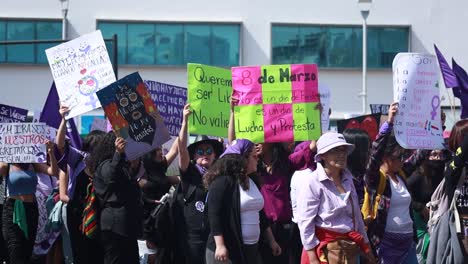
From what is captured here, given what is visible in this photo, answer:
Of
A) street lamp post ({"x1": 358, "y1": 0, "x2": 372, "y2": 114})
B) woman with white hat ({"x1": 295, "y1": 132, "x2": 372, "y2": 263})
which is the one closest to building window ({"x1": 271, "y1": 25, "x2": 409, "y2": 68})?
street lamp post ({"x1": 358, "y1": 0, "x2": 372, "y2": 114})

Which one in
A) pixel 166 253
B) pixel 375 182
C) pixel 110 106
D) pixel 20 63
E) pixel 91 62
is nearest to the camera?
pixel 375 182

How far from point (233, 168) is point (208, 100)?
1.78m

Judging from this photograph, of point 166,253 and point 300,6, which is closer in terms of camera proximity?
point 166,253

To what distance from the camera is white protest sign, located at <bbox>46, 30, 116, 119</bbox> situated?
988 cm

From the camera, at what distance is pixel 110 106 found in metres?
8.70

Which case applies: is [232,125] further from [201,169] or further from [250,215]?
[250,215]

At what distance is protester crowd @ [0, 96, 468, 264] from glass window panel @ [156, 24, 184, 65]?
77.9ft

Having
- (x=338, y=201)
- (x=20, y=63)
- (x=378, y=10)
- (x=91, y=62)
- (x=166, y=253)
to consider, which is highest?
(x=378, y=10)

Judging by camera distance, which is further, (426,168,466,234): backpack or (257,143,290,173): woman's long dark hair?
(257,143,290,173): woman's long dark hair

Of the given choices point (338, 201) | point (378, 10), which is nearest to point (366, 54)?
point (378, 10)

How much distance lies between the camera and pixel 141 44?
3409cm

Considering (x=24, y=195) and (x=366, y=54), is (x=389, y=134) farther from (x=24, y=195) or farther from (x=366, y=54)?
(x=366, y=54)

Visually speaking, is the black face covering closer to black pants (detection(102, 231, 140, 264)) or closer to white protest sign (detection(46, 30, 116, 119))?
black pants (detection(102, 231, 140, 264))

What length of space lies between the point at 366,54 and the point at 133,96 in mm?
26210
